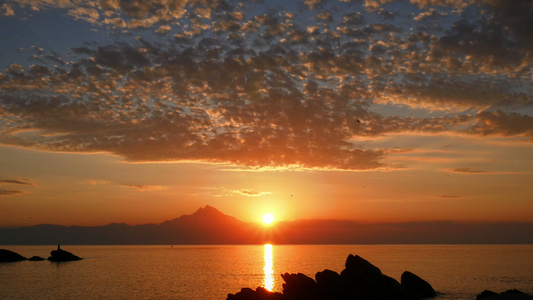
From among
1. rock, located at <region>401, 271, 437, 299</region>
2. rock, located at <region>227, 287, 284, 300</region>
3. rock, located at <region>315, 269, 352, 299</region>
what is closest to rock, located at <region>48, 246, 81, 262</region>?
rock, located at <region>227, 287, 284, 300</region>

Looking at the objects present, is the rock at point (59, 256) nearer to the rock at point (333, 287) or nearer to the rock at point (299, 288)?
the rock at point (299, 288)

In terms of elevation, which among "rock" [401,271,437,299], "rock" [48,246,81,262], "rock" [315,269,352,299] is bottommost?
"rock" [48,246,81,262]

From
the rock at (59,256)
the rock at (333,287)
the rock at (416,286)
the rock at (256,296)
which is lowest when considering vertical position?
the rock at (59,256)

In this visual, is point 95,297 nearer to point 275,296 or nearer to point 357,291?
point 275,296

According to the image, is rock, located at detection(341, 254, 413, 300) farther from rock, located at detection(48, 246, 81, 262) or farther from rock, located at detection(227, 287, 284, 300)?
rock, located at detection(48, 246, 81, 262)

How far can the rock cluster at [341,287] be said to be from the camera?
49094mm

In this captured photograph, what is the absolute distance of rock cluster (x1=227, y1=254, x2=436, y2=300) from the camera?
4909cm

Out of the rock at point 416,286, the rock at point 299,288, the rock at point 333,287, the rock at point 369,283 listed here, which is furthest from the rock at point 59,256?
the rock at point 369,283

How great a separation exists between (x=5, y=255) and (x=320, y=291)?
149372 mm

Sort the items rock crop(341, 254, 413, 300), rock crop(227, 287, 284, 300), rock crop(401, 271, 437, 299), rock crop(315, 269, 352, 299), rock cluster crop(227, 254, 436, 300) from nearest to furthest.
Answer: rock crop(315, 269, 352, 299) → rock cluster crop(227, 254, 436, 300) → rock crop(227, 287, 284, 300) → rock crop(341, 254, 413, 300) → rock crop(401, 271, 437, 299)

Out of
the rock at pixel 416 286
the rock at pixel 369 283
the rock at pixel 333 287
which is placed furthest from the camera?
the rock at pixel 416 286

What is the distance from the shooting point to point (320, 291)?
4938cm

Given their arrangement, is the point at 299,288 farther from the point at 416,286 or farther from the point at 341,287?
the point at 416,286

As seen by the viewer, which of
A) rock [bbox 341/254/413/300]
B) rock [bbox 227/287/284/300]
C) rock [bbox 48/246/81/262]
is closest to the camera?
rock [bbox 227/287/284/300]
